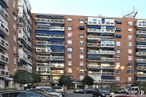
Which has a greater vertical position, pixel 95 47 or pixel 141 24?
pixel 141 24

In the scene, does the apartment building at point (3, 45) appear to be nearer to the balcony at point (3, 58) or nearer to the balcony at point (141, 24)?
the balcony at point (3, 58)

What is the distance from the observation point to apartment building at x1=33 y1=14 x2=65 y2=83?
126 meters

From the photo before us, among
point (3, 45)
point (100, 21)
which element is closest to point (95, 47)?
point (100, 21)

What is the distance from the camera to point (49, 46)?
128m

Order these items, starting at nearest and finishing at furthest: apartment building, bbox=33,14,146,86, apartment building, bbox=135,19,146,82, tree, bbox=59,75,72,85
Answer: tree, bbox=59,75,72,85 → apartment building, bbox=33,14,146,86 → apartment building, bbox=135,19,146,82

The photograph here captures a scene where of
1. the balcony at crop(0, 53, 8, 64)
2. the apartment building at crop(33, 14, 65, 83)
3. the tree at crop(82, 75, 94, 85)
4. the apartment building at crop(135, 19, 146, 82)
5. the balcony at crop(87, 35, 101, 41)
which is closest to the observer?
the balcony at crop(0, 53, 8, 64)

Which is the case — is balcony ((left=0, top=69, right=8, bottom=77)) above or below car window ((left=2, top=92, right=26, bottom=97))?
above

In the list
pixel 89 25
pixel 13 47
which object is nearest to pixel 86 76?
pixel 89 25

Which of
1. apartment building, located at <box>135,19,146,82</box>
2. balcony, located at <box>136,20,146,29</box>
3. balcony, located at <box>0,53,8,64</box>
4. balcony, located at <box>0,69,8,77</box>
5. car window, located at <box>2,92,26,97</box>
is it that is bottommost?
car window, located at <box>2,92,26,97</box>

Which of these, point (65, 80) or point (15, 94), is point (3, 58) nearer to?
point (65, 80)

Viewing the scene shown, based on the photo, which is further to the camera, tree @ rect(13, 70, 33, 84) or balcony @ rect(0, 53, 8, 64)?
tree @ rect(13, 70, 33, 84)

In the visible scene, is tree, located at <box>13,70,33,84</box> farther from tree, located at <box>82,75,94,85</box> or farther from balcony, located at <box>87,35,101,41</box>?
balcony, located at <box>87,35,101,41</box>

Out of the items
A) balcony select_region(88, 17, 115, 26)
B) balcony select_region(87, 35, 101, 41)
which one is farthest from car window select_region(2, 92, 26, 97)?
balcony select_region(88, 17, 115, 26)

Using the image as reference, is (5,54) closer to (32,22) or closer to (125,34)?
(32,22)
